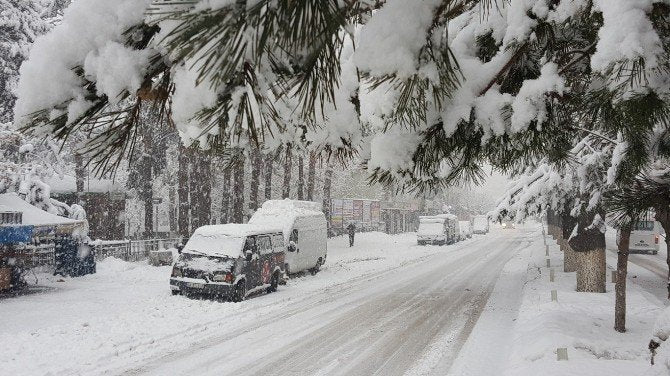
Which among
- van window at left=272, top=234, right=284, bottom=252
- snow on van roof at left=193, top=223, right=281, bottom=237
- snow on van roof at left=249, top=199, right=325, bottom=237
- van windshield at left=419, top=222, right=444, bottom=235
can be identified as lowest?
van windshield at left=419, top=222, right=444, bottom=235

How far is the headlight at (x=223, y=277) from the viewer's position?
45.5 feet

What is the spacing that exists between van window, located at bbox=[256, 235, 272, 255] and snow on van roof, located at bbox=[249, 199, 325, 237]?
124 inches

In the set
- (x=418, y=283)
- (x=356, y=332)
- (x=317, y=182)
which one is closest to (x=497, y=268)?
(x=418, y=283)

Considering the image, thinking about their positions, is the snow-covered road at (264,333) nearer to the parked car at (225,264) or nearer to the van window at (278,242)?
the parked car at (225,264)

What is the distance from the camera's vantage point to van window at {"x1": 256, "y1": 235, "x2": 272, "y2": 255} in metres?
16.0

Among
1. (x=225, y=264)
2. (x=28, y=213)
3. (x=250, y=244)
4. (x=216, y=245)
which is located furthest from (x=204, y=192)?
(x=225, y=264)

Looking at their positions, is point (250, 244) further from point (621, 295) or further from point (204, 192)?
point (621, 295)

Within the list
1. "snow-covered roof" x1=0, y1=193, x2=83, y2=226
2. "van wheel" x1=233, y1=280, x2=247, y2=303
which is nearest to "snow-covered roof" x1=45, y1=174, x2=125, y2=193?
"snow-covered roof" x1=0, y1=193, x2=83, y2=226

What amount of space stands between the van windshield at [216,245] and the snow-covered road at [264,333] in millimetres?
1439

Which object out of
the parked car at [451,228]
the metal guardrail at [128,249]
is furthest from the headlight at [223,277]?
the parked car at [451,228]

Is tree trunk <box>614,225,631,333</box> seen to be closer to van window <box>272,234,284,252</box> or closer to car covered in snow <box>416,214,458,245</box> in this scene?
van window <box>272,234,284,252</box>

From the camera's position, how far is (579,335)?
400 inches

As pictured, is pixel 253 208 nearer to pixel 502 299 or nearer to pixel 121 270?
pixel 121 270

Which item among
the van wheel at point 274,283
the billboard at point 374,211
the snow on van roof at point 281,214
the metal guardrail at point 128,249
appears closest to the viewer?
the van wheel at point 274,283
